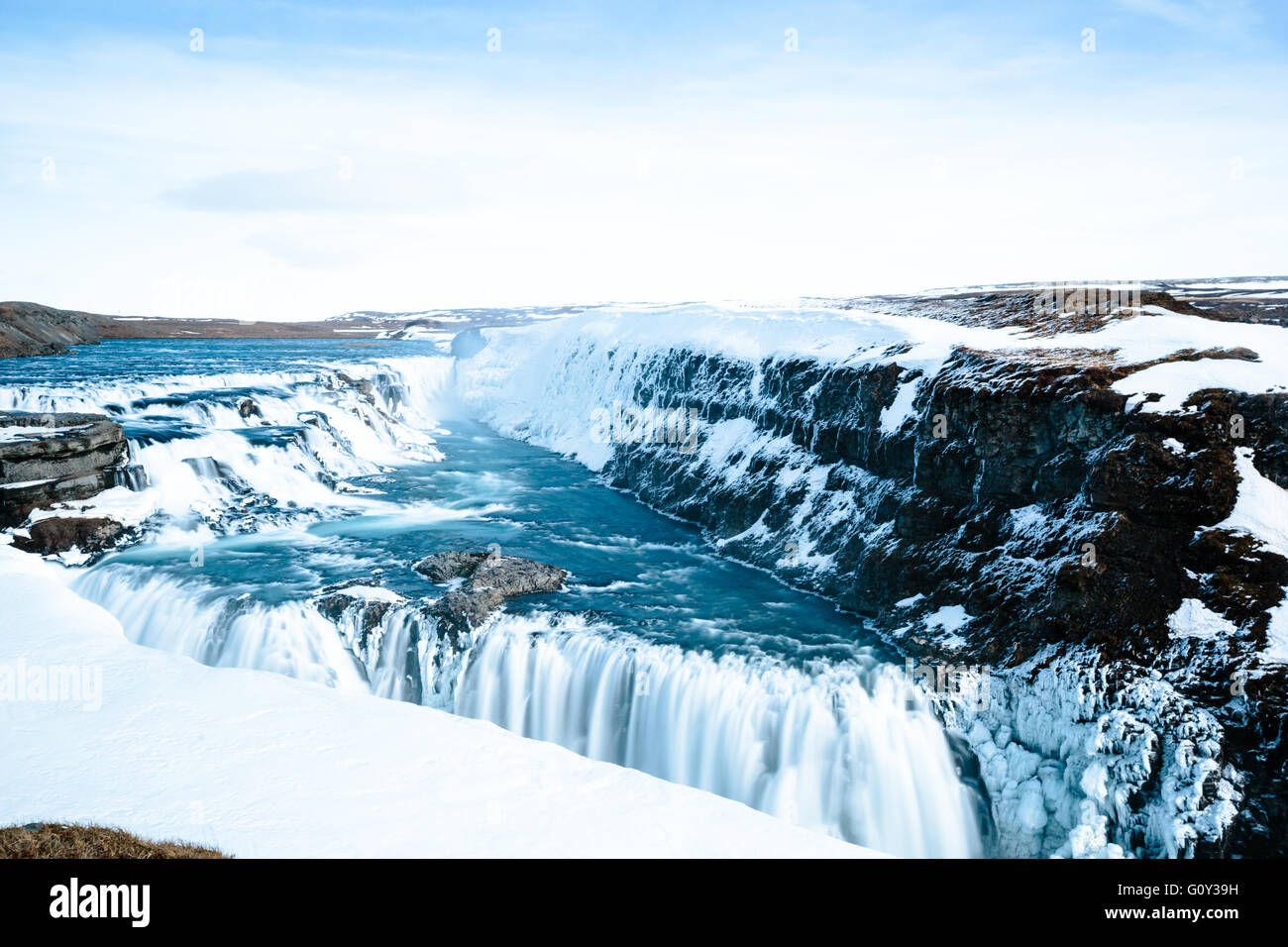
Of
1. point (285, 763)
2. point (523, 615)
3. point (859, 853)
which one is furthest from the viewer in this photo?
point (523, 615)

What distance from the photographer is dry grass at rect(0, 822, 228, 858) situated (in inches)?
369

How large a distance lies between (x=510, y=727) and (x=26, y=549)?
59.1ft

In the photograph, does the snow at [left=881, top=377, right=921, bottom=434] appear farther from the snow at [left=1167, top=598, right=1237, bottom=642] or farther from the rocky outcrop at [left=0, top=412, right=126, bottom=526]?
the rocky outcrop at [left=0, top=412, right=126, bottom=526]

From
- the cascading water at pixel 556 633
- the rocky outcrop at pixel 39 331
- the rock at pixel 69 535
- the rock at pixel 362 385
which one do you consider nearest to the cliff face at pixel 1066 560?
the cascading water at pixel 556 633

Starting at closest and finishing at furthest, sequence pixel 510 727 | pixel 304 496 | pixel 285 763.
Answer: pixel 285 763 → pixel 510 727 → pixel 304 496

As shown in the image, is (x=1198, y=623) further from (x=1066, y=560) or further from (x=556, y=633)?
(x=556, y=633)

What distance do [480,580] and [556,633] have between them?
11.6 ft

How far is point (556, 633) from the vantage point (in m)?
19.2

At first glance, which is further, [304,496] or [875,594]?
[304,496]

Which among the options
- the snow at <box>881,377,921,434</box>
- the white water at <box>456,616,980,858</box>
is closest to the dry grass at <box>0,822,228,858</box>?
the white water at <box>456,616,980,858</box>

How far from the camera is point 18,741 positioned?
1377cm

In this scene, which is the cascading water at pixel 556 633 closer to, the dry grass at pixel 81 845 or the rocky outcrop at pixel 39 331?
the dry grass at pixel 81 845
